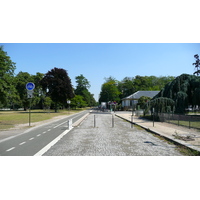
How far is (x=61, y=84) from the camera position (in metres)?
49.1

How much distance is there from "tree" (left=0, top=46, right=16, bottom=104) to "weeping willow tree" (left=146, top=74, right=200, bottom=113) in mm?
15943

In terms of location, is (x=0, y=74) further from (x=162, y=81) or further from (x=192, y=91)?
(x=162, y=81)

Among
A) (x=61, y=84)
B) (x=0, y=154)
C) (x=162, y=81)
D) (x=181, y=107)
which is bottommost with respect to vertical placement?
(x=0, y=154)

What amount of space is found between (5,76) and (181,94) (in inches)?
806

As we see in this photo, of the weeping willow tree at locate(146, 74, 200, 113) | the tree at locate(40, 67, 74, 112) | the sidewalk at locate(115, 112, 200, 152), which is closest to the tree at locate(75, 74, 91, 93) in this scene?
the tree at locate(40, 67, 74, 112)

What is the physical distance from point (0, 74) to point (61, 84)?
1239 inches

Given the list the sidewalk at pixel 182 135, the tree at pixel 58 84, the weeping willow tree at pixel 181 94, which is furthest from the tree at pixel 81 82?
the sidewalk at pixel 182 135

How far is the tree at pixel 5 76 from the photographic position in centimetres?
1739

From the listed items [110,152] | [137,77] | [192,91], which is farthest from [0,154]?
[137,77]

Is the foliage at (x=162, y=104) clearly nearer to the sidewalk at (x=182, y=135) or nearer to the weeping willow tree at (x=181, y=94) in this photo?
the weeping willow tree at (x=181, y=94)

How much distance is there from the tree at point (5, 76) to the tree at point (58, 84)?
2933 centimetres

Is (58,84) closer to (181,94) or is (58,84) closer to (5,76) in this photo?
(5,76)

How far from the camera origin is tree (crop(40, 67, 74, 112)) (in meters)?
48.9
